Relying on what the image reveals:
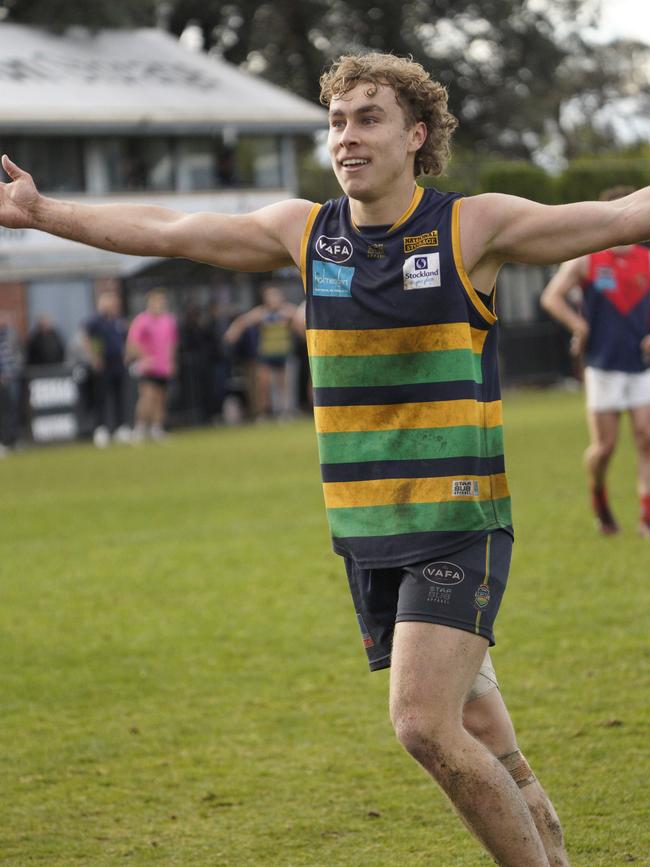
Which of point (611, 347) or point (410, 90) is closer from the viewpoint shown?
point (410, 90)

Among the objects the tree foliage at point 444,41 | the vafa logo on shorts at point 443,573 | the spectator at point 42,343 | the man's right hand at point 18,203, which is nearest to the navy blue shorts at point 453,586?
the vafa logo on shorts at point 443,573

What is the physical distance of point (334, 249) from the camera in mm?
4305

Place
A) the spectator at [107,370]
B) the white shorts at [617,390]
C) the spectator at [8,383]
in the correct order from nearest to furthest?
the white shorts at [617,390], the spectator at [8,383], the spectator at [107,370]

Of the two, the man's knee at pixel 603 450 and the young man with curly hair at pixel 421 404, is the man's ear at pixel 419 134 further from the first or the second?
the man's knee at pixel 603 450

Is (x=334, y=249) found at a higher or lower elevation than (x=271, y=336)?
higher

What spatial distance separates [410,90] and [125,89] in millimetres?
33186

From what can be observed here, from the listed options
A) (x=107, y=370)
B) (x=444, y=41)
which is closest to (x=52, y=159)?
(x=107, y=370)

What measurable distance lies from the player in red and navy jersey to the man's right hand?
7.01m

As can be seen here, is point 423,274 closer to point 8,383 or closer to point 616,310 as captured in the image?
point 616,310

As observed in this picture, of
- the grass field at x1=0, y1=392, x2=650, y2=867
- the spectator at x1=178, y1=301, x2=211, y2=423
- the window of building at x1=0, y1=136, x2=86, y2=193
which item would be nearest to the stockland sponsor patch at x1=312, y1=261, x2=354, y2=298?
the grass field at x1=0, y1=392, x2=650, y2=867

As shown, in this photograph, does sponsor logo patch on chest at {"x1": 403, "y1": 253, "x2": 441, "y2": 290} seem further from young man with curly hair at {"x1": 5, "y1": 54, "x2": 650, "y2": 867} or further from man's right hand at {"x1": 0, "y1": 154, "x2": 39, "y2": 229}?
man's right hand at {"x1": 0, "y1": 154, "x2": 39, "y2": 229}

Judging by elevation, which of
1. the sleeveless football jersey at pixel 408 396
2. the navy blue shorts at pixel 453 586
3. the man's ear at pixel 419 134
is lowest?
the navy blue shorts at pixel 453 586

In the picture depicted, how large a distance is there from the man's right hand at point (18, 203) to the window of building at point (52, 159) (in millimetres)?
29875

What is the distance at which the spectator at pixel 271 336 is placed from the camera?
1061 inches
